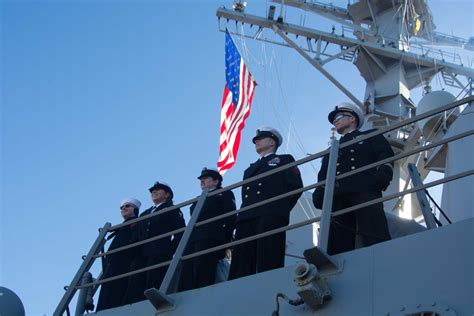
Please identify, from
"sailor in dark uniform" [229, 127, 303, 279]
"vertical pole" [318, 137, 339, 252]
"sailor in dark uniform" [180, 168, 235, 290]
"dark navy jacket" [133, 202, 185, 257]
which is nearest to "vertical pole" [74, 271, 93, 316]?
"dark navy jacket" [133, 202, 185, 257]

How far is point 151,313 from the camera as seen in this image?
3816mm

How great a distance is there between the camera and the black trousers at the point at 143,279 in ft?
16.5

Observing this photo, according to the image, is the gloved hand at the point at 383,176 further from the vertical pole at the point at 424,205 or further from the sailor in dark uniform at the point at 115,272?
the sailor in dark uniform at the point at 115,272

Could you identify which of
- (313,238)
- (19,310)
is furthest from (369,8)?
(19,310)

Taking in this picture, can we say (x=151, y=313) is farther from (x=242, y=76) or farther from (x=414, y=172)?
(x=242, y=76)

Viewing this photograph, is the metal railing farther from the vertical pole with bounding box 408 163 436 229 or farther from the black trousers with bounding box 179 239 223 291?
the black trousers with bounding box 179 239 223 291

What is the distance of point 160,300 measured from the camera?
376 centimetres

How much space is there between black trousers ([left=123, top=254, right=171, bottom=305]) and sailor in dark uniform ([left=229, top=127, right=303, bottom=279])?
802mm

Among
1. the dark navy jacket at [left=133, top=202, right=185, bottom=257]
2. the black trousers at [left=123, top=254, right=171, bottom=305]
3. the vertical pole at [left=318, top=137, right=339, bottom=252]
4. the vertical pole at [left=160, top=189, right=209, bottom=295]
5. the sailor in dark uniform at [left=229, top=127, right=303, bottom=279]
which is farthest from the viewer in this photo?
the dark navy jacket at [left=133, top=202, right=185, bottom=257]

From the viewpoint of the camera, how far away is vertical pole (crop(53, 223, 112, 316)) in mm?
4473

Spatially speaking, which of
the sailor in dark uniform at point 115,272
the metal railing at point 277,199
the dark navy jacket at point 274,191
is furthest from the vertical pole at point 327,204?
the sailor in dark uniform at point 115,272

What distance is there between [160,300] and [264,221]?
906mm

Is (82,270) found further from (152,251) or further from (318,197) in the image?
(318,197)

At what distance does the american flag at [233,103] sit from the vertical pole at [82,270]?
14.9 feet
